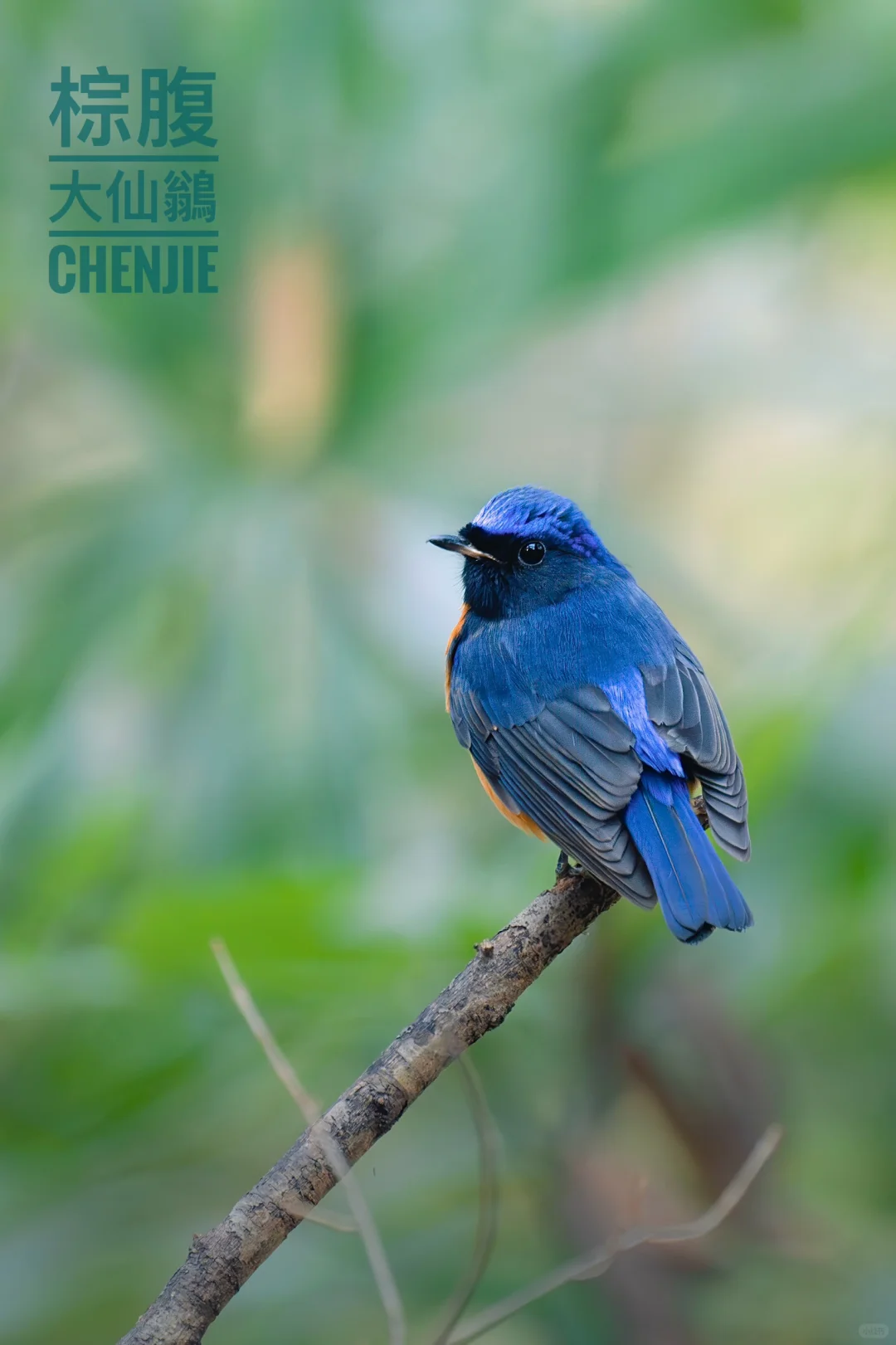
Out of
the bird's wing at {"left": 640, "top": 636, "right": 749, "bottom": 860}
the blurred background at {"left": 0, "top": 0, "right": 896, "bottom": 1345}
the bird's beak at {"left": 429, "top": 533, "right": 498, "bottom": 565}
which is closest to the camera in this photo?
the bird's wing at {"left": 640, "top": 636, "right": 749, "bottom": 860}

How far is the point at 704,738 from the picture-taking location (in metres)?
2.42

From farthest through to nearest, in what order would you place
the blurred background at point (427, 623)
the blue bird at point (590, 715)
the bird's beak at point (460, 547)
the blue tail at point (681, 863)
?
the bird's beak at point (460, 547) < the blurred background at point (427, 623) < the blue bird at point (590, 715) < the blue tail at point (681, 863)

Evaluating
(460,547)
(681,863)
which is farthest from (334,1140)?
(460,547)

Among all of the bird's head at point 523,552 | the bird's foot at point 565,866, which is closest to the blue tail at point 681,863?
the bird's foot at point 565,866

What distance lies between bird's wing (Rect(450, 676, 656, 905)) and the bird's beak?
0.89 ft

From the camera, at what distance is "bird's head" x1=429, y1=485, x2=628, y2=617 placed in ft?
9.03

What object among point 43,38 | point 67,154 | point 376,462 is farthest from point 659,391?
point 43,38

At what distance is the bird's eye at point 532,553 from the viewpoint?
9.11 ft

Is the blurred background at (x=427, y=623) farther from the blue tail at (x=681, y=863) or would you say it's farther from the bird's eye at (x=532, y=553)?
the bird's eye at (x=532, y=553)

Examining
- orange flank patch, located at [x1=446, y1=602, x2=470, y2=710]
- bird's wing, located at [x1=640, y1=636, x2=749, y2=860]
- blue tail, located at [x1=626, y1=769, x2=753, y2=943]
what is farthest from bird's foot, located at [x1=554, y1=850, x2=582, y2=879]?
orange flank patch, located at [x1=446, y1=602, x2=470, y2=710]

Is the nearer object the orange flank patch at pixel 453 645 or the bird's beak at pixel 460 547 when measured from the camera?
the bird's beak at pixel 460 547

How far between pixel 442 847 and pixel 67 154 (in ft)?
7.17

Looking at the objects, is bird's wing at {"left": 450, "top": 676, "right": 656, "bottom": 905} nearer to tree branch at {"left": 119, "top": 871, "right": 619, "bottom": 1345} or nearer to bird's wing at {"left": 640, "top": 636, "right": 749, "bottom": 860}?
bird's wing at {"left": 640, "top": 636, "right": 749, "bottom": 860}

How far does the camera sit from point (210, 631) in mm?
3547
